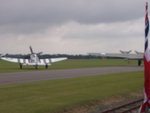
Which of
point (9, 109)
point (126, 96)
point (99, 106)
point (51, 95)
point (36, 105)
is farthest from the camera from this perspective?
point (126, 96)

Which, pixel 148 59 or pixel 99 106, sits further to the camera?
pixel 99 106

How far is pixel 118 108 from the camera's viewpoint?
18.1 meters

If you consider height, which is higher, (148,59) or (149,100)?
(148,59)

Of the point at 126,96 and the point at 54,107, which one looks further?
the point at 126,96

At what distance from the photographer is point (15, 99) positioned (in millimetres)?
20219

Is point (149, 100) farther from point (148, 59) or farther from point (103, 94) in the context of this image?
point (103, 94)

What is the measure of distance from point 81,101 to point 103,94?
4.02m

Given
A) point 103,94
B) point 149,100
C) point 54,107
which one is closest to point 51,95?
point 103,94

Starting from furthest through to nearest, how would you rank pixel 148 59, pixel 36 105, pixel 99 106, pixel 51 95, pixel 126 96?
pixel 126 96, pixel 51 95, pixel 99 106, pixel 36 105, pixel 148 59

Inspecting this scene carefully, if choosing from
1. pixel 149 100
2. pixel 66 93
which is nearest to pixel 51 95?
pixel 66 93

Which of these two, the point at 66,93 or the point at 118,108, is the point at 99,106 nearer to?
the point at 118,108

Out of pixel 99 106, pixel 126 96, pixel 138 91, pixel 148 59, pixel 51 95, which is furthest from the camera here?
pixel 138 91

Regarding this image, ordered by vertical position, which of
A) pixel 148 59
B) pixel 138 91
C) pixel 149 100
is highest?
pixel 148 59

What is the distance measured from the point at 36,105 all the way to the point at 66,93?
590cm
